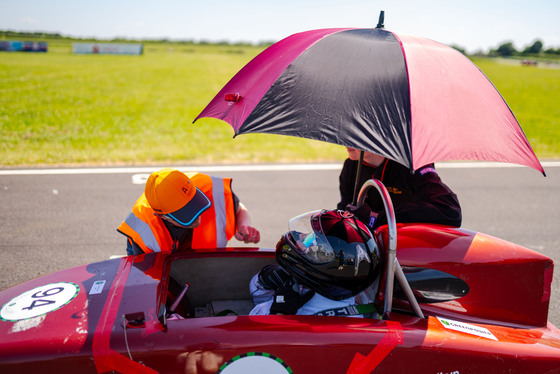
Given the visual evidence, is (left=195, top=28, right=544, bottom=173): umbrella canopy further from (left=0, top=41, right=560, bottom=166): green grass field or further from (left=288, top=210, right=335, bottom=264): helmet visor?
(left=0, top=41, right=560, bottom=166): green grass field

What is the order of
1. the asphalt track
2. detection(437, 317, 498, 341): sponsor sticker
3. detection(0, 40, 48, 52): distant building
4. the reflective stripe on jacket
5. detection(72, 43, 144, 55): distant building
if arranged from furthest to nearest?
detection(72, 43, 144, 55): distant building < detection(0, 40, 48, 52): distant building < the asphalt track < the reflective stripe on jacket < detection(437, 317, 498, 341): sponsor sticker

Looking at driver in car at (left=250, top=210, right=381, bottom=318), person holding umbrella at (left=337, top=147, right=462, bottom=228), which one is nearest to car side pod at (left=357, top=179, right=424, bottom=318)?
driver in car at (left=250, top=210, right=381, bottom=318)

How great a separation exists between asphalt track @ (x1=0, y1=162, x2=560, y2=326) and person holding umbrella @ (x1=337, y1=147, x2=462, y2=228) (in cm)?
164

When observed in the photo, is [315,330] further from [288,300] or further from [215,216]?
[215,216]

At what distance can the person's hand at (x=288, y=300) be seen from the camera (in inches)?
79.7

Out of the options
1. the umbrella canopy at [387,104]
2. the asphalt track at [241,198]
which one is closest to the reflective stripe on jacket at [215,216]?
the umbrella canopy at [387,104]

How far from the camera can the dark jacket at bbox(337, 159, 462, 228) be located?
2.49m

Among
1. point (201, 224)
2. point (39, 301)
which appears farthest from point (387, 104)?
point (39, 301)

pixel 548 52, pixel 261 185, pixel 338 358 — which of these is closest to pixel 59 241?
pixel 261 185

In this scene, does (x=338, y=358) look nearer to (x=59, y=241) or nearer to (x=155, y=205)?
(x=155, y=205)

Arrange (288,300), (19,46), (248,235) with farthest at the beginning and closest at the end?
1. (19,46)
2. (248,235)
3. (288,300)

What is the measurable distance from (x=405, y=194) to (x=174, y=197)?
5.18 ft

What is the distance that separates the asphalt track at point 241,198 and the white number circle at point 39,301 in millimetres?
1895

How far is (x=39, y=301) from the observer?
1.99 m
